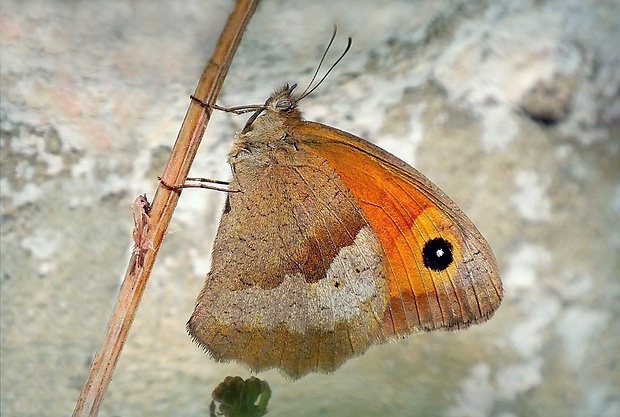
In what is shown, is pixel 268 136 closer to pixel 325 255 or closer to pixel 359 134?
pixel 325 255

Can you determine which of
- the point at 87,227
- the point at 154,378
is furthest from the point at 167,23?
the point at 154,378

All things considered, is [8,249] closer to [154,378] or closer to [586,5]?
[154,378]

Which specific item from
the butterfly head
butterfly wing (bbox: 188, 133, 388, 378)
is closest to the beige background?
butterfly wing (bbox: 188, 133, 388, 378)

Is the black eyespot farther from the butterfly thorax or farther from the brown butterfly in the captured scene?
the butterfly thorax

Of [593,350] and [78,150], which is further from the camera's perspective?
[593,350]

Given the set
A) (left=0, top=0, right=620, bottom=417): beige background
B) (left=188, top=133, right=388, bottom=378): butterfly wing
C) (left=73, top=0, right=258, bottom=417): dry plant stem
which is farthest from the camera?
(left=0, top=0, right=620, bottom=417): beige background

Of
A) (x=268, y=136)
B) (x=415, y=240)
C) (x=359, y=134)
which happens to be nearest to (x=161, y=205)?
(x=268, y=136)

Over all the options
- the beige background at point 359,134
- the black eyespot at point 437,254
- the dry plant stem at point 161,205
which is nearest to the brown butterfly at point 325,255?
the black eyespot at point 437,254
